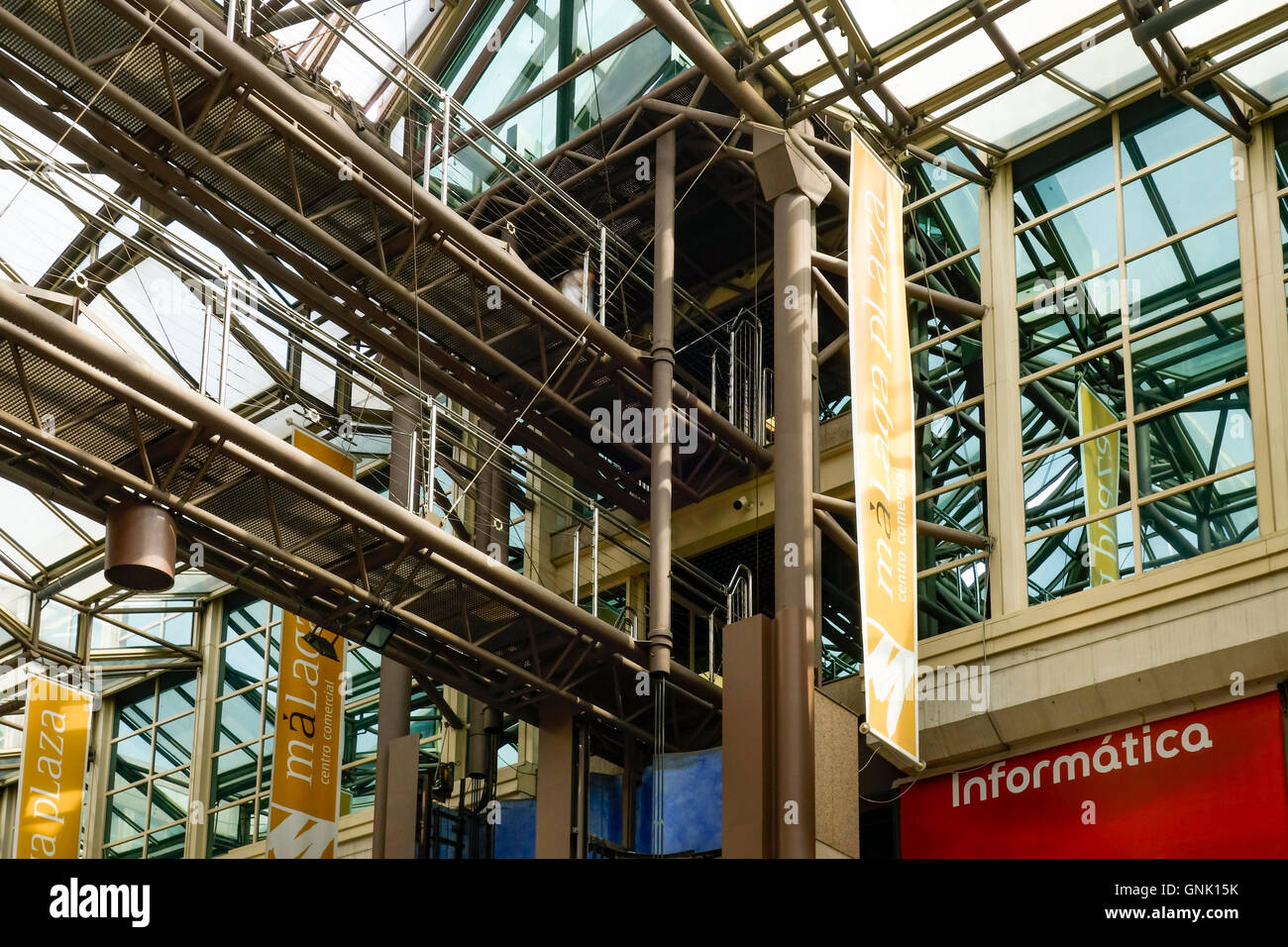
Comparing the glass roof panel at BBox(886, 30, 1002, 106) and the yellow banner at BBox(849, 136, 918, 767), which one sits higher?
the glass roof panel at BBox(886, 30, 1002, 106)

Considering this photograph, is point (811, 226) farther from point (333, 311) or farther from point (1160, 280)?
point (333, 311)

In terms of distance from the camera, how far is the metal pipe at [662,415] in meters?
19.2

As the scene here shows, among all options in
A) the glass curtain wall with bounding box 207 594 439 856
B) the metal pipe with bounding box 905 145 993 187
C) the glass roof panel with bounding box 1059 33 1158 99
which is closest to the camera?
the glass roof panel with bounding box 1059 33 1158 99

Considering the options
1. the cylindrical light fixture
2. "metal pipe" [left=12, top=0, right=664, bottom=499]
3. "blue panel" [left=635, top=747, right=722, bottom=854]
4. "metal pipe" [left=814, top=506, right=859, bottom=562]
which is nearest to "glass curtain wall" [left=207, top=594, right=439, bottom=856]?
"blue panel" [left=635, top=747, right=722, bottom=854]

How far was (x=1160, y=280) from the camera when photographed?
1988cm

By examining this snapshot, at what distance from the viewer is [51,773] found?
88.2 ft

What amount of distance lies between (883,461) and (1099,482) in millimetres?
4219

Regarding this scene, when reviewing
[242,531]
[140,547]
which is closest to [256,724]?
[242,531]

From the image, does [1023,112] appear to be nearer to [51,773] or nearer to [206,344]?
[206,344]

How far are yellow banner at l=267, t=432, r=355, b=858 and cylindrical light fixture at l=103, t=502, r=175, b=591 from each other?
12.9ft

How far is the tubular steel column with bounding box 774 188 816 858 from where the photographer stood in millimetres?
16375

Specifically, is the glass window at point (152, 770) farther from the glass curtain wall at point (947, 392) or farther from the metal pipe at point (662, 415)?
the glass curtain wall at point (947, 392)

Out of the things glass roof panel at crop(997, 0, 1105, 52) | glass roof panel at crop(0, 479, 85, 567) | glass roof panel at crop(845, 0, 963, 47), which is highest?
glass roof panel at crop(997, 0, 1105, 52)

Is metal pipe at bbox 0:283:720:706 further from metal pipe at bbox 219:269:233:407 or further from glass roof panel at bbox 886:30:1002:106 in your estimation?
glass roof panel at bbox 886:30:1002:106
